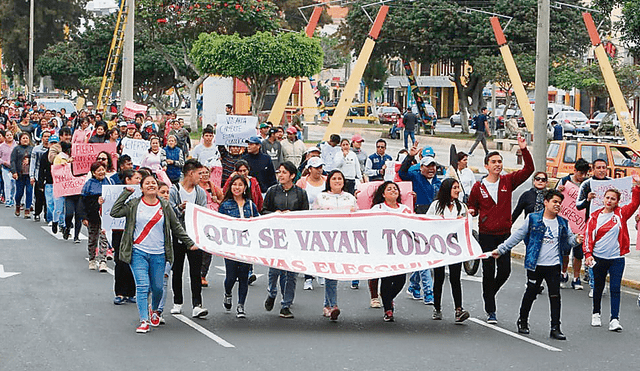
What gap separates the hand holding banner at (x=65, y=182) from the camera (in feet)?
57.6

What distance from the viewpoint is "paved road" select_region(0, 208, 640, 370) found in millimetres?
10133

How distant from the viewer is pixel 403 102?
106 m

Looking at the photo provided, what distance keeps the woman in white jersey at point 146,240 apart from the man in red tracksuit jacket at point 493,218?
3.21 meters

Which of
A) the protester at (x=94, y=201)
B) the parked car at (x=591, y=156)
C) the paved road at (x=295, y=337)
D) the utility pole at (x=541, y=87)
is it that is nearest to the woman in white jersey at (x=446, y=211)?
the paved road at (x=295, y=337)

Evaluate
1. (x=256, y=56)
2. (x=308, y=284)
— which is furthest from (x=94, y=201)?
(x=256, y=56)

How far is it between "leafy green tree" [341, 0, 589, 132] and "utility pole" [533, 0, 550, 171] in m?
33.7

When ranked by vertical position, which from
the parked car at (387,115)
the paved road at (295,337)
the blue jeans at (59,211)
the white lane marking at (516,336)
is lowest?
the white lane marking at (516,336)

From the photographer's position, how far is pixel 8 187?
2341cm

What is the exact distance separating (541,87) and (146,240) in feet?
36.6

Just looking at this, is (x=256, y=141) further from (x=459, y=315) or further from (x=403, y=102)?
(x=403, y=102)

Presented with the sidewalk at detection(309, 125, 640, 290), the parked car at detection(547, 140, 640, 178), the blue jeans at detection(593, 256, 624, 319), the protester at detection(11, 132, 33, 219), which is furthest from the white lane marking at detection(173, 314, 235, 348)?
the parked car at detection(547, 140, 640, 178)

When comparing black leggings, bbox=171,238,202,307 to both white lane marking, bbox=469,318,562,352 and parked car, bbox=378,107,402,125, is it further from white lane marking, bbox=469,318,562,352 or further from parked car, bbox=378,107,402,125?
parked car, bbox=378,107,402,125

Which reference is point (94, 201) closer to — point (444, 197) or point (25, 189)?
point (444, 197)

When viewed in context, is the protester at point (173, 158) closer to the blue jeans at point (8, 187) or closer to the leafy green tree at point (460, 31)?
the blue jeans at point (8, 187)
